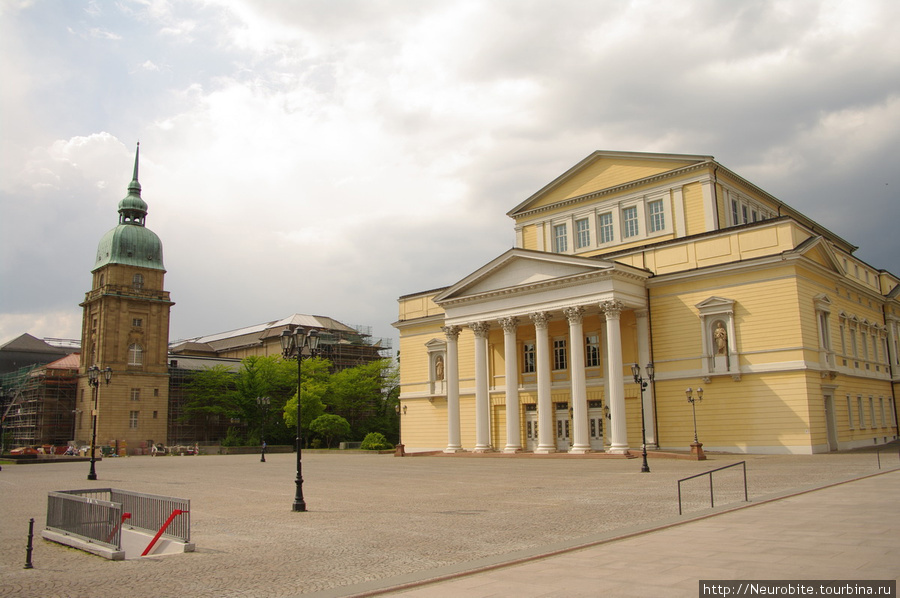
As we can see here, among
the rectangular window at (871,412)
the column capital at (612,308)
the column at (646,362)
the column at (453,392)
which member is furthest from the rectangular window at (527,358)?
the rectangular window at (871,412)

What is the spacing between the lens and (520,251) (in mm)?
46031

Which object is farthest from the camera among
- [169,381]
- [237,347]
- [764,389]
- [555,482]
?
[237,347]

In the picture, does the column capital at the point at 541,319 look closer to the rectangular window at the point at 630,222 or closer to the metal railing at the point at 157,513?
the rectangular window at the point at 630,222

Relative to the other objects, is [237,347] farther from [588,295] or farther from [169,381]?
[588,295]

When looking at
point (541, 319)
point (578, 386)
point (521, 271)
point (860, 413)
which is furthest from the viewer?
point (521, 271)

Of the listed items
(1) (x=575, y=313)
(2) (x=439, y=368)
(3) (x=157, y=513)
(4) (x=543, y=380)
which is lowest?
(3) (x=157, y=513)

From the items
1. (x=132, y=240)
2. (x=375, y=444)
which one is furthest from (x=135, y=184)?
(x=375, y=444)

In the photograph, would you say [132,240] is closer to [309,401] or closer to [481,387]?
[309,401]

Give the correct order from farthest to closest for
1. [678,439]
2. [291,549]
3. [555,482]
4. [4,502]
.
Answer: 1. [678,439]
2. [555,482]
3. [4,502]
4. [291,549]

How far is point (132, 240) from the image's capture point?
9156 cm

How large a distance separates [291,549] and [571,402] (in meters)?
35.6

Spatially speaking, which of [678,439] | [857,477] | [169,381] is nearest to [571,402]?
[678,439]

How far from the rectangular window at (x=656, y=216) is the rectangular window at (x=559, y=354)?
31.5 feet

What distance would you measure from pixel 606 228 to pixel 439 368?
1656 cm
